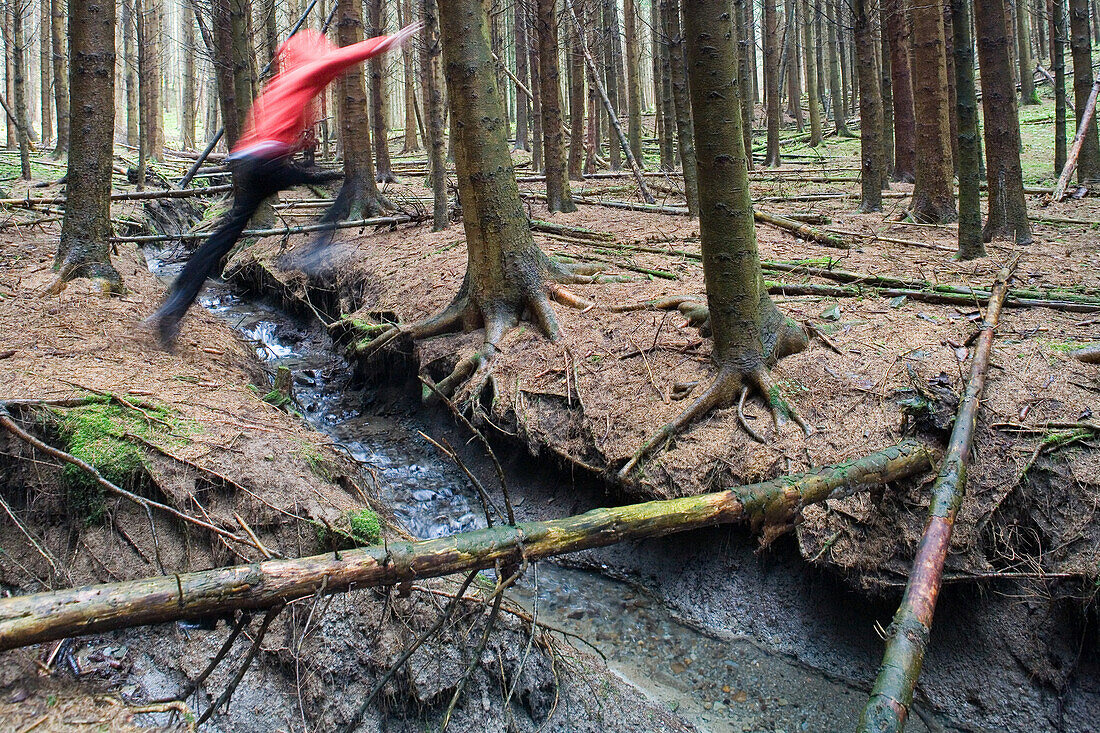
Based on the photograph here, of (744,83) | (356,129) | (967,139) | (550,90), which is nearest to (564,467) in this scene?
(967,139)

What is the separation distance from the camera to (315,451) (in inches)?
179

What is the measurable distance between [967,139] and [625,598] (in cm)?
526

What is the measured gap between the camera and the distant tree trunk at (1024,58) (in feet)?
65.6

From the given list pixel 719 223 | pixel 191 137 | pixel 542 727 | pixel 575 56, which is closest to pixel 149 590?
pixel 542 727

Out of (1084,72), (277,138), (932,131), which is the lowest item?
(277,138)

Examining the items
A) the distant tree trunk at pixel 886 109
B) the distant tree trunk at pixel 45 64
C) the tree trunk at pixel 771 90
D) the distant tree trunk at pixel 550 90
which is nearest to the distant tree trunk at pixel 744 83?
the tree trunk at pixel 771 90

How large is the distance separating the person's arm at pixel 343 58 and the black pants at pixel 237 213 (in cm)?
63

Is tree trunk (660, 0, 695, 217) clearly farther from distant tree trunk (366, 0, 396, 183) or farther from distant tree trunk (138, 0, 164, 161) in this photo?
distant tree trunk (138, 0, 164, 161)

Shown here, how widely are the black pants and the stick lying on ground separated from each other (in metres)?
3.53

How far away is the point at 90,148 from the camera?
6.43 m

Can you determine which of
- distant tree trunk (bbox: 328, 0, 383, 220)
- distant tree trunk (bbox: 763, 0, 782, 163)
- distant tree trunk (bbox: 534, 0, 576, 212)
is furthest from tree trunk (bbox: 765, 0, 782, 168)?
distant tree trunk (bbox: 328, 0, 383, 220)

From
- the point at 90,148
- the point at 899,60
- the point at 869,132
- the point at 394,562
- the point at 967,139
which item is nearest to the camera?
the point at 394,562

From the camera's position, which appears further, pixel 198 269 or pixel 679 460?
pixel 198 269

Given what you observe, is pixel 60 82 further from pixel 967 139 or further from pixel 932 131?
pixel 967 139
